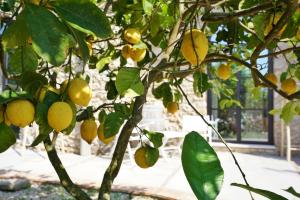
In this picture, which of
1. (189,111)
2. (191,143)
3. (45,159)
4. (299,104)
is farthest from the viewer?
(189,111)

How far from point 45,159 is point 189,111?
2421 mm

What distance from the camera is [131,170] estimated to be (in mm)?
4219

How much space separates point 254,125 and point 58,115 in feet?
20.1

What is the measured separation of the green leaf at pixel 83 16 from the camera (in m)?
0.47

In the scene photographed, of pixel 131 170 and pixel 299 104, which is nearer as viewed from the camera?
pixel 299 104

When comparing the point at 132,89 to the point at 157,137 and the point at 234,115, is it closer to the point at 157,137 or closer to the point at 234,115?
the point at 157,137

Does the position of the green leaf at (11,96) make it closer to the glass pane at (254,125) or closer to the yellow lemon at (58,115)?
the yellow lemon at (58,115)

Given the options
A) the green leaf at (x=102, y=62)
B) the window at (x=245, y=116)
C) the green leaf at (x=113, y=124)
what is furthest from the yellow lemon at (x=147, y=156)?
the window at (x=245, y=116)

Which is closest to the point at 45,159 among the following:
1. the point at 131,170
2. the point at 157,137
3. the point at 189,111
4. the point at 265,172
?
the point at 131,170

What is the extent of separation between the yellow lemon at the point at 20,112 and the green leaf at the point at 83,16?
186 millimetres

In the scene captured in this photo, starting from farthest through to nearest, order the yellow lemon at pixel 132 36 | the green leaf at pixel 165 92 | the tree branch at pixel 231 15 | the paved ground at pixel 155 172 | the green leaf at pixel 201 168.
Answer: the paved ground at pixel 155 172, the green leaf at pixel 165 92, the yellow lemon at pixel 132 36, the tree branch at pixel 231 15, the green leaf at pixel 201 168

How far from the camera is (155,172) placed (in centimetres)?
416

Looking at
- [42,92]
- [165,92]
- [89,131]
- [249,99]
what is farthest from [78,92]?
[249,99]

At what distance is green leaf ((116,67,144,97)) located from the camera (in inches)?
25.8
